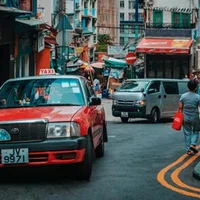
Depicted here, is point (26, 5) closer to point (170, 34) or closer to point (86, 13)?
point (170, 34)

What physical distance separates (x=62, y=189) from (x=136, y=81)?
1603cm

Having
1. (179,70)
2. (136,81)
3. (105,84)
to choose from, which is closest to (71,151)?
(136,81)

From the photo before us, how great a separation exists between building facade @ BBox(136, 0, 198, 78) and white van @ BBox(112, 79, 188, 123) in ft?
51.0

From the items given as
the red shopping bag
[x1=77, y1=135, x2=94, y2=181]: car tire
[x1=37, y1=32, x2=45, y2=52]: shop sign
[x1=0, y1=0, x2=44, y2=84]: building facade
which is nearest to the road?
[x1=77, y1=135, x2=94, y2=181]: car tire

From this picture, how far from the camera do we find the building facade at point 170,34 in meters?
41.6

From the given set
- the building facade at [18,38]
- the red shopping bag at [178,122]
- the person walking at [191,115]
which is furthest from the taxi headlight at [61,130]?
the building facade at [18,38]

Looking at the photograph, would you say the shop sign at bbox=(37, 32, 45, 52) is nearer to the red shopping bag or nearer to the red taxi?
the red shopping bag

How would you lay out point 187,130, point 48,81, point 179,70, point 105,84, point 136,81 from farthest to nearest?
point 105,84 < point 179,70 < point 136,81 < point 187,130 < point 48,81

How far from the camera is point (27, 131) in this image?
8.83 meters

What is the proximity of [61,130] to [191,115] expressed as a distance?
4.40 metres

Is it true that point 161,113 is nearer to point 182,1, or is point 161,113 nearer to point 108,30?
point 182,1

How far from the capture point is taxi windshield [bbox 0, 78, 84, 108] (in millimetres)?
10328

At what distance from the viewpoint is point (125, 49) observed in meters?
49.7

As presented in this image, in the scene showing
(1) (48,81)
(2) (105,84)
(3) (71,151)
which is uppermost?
(1) (48,81)
